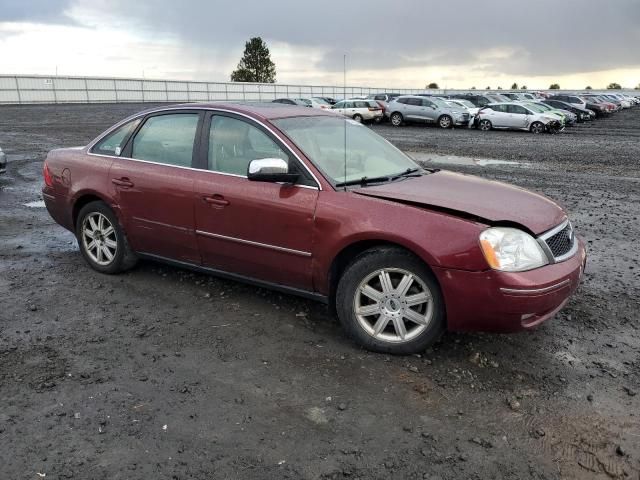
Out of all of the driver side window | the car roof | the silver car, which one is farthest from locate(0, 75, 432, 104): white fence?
the driver side window

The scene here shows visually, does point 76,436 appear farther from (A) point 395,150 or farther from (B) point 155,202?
(A) point 395,150

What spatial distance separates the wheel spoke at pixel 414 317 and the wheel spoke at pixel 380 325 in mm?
141

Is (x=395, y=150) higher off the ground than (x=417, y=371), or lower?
higher

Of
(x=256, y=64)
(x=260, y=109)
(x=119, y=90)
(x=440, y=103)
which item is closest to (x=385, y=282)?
(x=260, y=109)

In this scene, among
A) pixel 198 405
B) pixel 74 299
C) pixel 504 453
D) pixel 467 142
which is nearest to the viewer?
pixel 504 453

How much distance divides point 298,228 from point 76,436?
1.95 meters

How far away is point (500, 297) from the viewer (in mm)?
Answer: 3549

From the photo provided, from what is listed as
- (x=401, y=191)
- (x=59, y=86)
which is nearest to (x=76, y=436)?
(x=401, y=191)

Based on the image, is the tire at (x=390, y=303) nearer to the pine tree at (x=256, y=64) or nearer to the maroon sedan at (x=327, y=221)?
the maroon sedan at (x=327, y=221)

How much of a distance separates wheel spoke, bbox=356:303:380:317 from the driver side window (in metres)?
1.31

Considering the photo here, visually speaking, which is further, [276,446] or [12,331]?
[12,331]

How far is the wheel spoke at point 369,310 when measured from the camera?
396cm

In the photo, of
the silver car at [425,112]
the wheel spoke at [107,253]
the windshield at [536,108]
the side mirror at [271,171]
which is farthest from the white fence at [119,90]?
the side mirror at [271,171]

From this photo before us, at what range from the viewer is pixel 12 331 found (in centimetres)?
431
